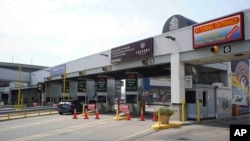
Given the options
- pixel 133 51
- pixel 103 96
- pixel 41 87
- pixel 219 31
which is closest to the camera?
pixel 219 31

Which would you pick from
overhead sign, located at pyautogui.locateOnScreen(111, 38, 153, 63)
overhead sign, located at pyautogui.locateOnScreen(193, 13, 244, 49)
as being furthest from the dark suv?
overhead sign, located at pyautogui.locateOnScreen(193, 13, 244, 49)

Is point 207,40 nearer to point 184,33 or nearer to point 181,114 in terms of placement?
point 184,33

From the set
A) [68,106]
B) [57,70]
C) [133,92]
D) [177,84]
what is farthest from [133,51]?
[57,70]

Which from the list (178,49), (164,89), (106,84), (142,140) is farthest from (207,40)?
(164,89)

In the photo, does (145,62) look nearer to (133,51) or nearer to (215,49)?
(133,51)

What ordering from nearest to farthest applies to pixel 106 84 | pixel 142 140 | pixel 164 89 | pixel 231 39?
pixel 142 140, pixel 231 39, pixel 106 84, pixel 164 89

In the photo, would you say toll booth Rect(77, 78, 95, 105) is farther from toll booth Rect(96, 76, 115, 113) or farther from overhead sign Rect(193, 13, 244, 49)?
overhead sign Rect(193, 13, 244, 49)

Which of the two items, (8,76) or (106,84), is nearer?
(106,84)

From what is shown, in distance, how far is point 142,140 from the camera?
1307 cm

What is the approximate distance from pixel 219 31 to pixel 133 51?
854 centimetres

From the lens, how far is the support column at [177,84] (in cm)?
2003

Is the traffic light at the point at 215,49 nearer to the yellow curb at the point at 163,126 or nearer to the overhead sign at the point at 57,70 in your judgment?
the yellow curb at the point at 163,126

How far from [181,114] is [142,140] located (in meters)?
7.37

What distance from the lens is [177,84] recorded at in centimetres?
2025
